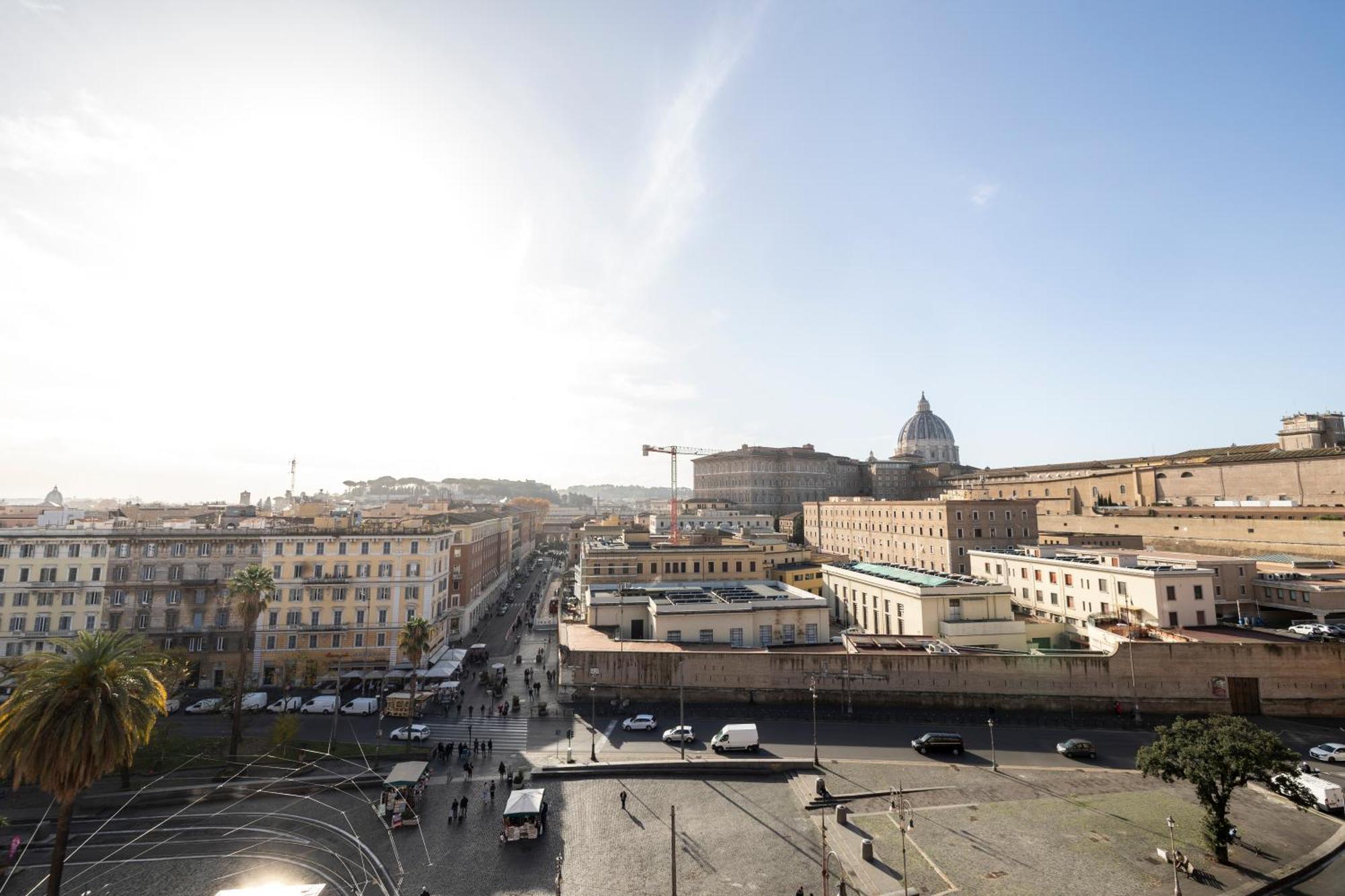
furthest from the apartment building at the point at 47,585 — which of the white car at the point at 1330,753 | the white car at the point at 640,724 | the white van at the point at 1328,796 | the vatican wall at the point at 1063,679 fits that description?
the white car at the point at 1330,753

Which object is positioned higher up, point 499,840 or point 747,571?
point 747,571

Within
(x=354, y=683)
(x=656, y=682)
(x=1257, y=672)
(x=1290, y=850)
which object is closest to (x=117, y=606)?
(x=354, y=683)

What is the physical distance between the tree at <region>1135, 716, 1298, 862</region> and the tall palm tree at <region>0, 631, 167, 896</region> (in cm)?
3954

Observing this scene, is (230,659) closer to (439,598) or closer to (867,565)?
(439,598)

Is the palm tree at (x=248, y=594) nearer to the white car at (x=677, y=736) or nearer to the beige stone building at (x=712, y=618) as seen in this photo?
the beige stone building at (x=712, y=618)

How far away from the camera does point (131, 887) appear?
23609 mm

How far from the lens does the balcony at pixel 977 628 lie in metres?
48.4

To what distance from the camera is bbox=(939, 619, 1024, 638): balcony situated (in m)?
48.4

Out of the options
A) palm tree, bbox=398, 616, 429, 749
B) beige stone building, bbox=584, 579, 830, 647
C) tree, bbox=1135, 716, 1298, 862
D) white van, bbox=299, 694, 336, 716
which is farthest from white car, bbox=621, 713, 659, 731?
tree, bbox=1135, 716, 1298, 862

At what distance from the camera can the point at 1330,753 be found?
3381 centimetres

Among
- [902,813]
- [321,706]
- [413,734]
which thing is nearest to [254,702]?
[321,706]

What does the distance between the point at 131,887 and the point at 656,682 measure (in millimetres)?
28832

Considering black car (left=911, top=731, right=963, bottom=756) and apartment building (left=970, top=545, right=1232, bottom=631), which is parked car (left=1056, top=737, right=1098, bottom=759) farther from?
apartment building (left=970, top=545, right=1232, bottom=631)

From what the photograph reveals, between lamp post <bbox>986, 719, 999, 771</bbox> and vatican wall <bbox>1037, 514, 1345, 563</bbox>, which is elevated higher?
vatican wall <bbox>1037, 514, 1345, 563</bbox>
